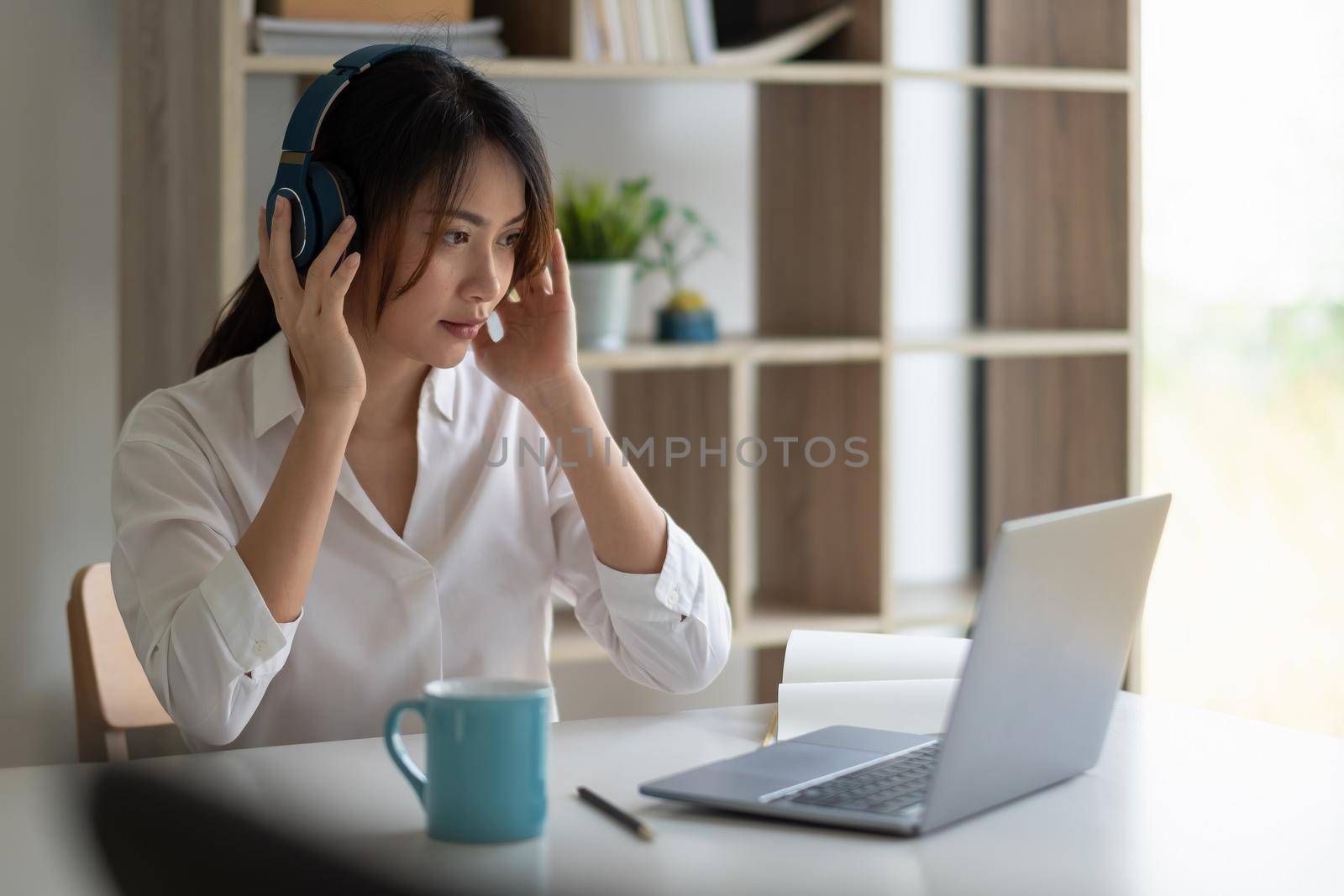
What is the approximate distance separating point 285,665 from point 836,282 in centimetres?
129

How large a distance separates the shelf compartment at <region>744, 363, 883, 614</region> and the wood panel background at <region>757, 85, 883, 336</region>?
3.6 inches

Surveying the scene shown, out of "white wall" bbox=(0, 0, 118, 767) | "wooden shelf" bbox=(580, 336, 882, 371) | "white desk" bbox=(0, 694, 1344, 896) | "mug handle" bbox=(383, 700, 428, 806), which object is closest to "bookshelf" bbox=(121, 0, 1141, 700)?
"wooden shelf" bbox=(580, 336, 882, 371)

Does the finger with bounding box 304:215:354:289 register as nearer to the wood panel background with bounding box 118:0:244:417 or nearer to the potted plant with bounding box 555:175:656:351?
the wood panel background with bounding box 118:0:244:417

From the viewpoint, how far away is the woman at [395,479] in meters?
1.22

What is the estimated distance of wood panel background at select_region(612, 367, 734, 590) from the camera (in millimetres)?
2250

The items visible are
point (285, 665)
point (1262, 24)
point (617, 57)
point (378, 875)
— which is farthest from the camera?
point (1262, 24)

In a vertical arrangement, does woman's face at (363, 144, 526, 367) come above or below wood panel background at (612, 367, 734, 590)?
above

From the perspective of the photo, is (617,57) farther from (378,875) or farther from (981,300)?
(378,875)

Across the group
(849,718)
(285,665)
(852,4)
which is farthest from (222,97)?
(849,718)

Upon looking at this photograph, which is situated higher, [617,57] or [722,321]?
[617,57]

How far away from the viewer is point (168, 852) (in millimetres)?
868

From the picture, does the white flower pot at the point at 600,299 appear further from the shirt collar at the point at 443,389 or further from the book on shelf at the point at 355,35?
the shirt collar at the point at 443,389

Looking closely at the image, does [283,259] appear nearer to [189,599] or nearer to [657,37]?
[189,599]

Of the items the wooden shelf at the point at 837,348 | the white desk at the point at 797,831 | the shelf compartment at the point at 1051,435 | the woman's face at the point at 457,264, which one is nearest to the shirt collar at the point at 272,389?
the woman's face at the point at 457,264
